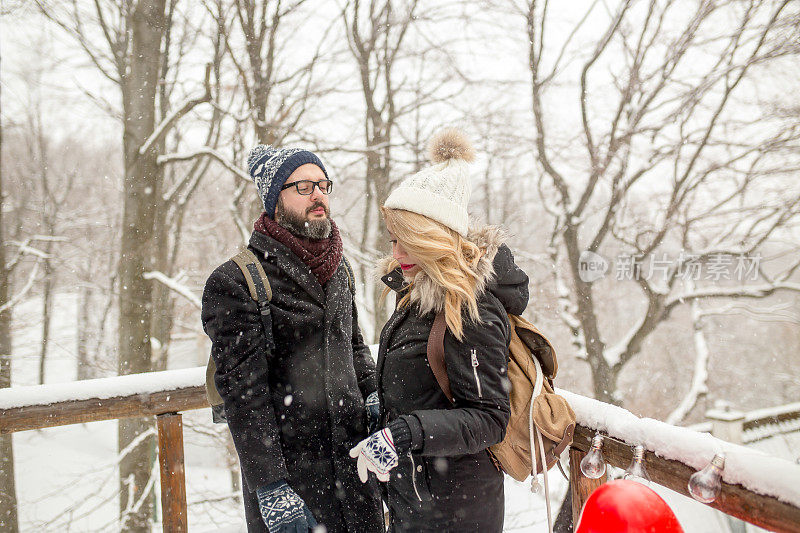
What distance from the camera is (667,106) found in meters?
8.57

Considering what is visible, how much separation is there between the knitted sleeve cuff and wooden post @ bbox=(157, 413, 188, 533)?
1.56 metres

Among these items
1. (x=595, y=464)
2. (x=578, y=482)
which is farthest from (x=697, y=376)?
(x=595, y=464)

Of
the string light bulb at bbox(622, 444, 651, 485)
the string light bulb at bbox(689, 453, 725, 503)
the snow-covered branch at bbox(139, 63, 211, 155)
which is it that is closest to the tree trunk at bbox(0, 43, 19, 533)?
the snow-covered branch at bbox(139, 63, 211, 155)

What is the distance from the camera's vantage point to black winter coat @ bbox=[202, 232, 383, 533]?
5.54ft

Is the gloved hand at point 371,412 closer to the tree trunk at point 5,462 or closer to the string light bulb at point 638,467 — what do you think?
the string light bulb at point 638,467

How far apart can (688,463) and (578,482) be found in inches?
24.7

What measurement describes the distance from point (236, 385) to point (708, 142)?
9423mm

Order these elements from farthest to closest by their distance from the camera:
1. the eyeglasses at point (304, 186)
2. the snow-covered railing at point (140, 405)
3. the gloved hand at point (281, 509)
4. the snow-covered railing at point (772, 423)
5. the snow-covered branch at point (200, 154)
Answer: the snow-covered railing at point (772, 423)
the snow-covered branch at point (200, 154)
the snow-covered railing at point (140, 405)
the eyeglasses at point (304, 186)
the gloved hand at point (281, 509)

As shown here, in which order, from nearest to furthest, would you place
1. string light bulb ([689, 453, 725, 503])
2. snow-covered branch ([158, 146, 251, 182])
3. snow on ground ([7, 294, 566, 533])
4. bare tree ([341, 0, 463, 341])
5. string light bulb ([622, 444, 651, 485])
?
string light bulb ([689, 453, 725, 503])
string light bulb ([622, 444, 651, 485])
snow on ground ([7, 294, 566, 533])
snow-covered branch ([158, 146, 251, 182])
bare tree ([341, 0, 463, 341])

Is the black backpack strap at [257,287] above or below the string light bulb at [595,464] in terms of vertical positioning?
above

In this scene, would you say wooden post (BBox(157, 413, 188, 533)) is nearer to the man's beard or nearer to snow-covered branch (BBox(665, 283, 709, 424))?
the man's beard

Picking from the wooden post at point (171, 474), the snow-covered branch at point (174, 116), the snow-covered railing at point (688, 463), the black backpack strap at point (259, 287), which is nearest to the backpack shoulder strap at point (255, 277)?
the black backpack strap at point (259, 287)

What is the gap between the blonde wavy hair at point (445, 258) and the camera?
56.7 inches

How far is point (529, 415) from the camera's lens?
1578mm
